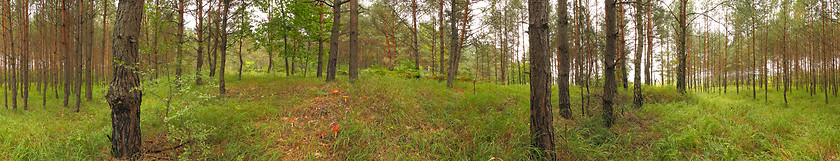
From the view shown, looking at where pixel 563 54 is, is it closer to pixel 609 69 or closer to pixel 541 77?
pixel 609 69

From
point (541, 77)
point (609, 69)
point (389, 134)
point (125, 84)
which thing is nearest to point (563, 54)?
point (609, 69)

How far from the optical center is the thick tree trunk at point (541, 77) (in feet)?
11.7

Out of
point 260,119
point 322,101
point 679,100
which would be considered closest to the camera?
point 260,119

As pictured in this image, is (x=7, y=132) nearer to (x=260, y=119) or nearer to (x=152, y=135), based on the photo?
(x=152, y=135)

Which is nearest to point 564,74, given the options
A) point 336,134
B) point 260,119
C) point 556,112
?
point 556,112

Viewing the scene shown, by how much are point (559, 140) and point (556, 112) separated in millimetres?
2997

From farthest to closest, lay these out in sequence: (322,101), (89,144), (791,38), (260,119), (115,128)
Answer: (791,38)
(322,101)
(260,119)
(89,144)
(115,128)

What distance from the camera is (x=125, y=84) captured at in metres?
3.56

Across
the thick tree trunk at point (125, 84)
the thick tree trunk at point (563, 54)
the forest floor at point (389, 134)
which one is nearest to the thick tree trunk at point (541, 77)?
the forest floor at point (389, 134)

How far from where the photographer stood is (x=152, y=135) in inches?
187

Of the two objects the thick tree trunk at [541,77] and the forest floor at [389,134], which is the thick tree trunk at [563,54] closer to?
the forest floor at [389,134]

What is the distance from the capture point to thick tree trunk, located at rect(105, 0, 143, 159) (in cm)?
354

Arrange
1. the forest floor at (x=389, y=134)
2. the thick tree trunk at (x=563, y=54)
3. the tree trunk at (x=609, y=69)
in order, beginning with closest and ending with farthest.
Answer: the forest floor at (x=389, y=134) → the tree trunk at (x=609, y=69) → the thick tree trunk at (x=563, y=54)

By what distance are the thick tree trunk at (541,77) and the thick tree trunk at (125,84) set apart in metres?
5.05
